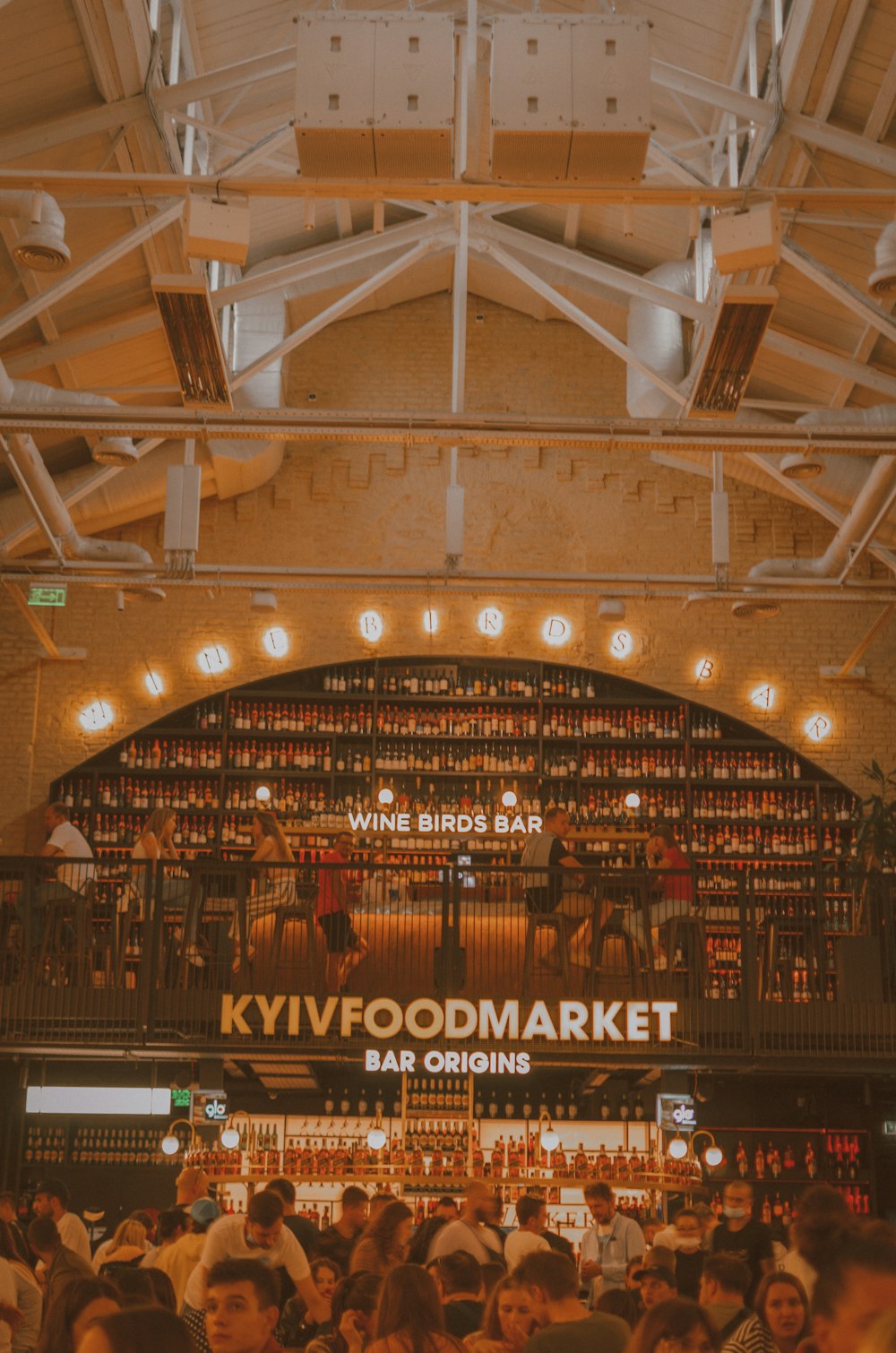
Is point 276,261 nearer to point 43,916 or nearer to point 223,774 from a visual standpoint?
point 223,774

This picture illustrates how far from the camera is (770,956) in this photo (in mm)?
10508

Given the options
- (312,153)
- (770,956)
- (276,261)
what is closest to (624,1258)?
(770,956)

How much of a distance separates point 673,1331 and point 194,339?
6.81 meters

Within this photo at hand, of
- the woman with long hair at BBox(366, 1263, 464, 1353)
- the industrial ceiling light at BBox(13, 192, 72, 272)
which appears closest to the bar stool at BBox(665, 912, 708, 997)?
the industrial ceiling light at BBox(13, 192, 72, 272)

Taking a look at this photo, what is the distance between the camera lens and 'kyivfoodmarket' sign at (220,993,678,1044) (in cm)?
984

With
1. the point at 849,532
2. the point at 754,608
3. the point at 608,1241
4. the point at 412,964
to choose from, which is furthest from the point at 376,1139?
the point at 849,532

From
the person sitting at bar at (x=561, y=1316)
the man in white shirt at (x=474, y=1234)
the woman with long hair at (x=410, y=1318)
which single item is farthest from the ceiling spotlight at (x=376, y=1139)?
the woman with long hair at (x=410, y=1318)

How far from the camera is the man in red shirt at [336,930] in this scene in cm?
1041

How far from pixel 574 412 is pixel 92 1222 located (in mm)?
9473

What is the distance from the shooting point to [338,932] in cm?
1044

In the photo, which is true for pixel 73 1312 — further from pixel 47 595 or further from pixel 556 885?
pixel 47 595

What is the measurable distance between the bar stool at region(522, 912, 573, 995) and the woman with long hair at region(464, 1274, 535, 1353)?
18.7 ft

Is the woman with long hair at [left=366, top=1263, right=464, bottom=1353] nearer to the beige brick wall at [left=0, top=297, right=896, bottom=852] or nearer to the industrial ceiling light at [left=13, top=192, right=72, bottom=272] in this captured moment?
the industrial ceiling light at [left=13, top=192, right=72, bottom=272]

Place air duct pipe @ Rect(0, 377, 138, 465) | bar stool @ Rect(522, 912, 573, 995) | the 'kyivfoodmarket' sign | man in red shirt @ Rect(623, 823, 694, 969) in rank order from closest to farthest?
the 'kyivfoodmarket' sign → bar stool @ Rect(522, 912, 573, 995) → man in red shirt @ Rect(623, 823, 694, 969) → air duct pipe @ Rect(0, 377, 138, 465)
